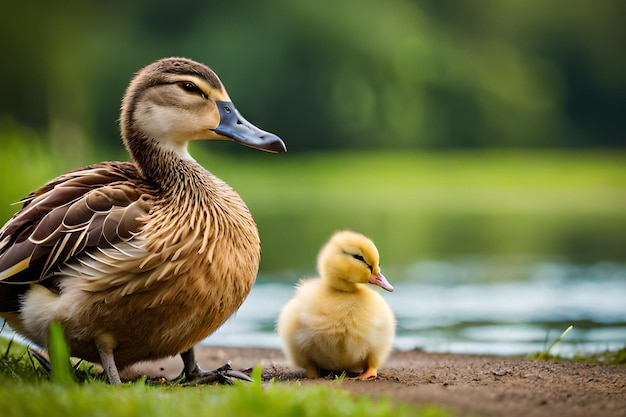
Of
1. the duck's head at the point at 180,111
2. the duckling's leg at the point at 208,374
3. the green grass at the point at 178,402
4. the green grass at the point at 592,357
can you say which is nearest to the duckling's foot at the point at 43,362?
the duckling's leg at the point at 208,374

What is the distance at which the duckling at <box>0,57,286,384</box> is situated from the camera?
4859 mm

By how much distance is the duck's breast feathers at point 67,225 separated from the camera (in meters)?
4.90

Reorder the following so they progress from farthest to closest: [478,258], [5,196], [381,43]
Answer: [381,43] → [478,258] → [5,196]

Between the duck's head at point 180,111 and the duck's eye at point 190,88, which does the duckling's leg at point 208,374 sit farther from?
the duck's eye at point 190,88

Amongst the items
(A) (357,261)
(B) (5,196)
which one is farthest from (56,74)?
(A) (357,261)

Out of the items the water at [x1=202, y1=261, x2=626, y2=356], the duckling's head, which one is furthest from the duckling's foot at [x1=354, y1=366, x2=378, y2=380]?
the water at [x1=202, y1=261, x2=626, y2=356]

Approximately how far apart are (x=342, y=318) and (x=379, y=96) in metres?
36.5

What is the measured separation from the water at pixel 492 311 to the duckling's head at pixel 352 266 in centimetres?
210

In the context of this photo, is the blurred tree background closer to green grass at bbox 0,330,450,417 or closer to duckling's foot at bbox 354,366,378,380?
duckling's foot at bbox 354,366,378,380

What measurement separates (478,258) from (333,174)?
21.9m

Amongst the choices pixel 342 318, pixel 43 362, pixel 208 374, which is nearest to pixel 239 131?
pixel 342 318

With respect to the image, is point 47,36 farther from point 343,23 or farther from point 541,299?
point 541,299

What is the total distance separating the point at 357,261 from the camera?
222 inches

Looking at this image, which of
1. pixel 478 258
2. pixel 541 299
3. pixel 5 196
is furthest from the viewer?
pixel 478 258
